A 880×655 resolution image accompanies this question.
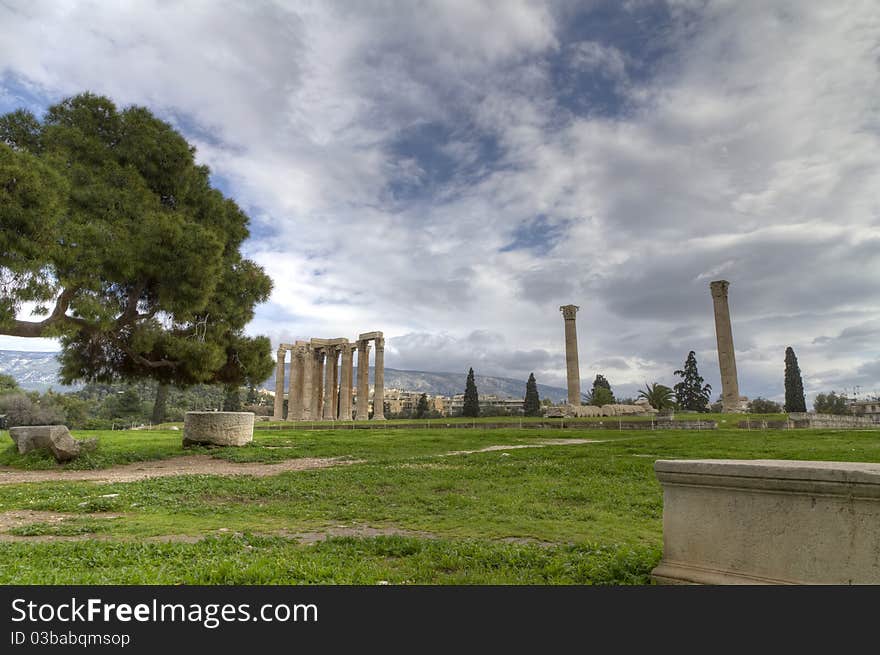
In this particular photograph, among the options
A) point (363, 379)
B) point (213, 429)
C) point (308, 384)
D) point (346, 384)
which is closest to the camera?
point (213, 429)

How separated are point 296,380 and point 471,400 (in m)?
26.4

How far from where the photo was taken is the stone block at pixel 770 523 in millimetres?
3682

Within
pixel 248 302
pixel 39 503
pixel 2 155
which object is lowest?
pixel 39 503

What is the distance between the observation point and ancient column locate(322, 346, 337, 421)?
215 ft

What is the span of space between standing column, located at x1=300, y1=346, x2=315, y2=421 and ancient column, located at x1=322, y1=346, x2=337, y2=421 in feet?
7.05

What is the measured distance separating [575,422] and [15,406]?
41720mm

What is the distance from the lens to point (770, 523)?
4.00 m

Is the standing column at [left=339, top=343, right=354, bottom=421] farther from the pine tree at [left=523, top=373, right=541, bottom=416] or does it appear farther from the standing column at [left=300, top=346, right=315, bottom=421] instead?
the pine tree at [left=523, top=373, right=541, bottom=416]

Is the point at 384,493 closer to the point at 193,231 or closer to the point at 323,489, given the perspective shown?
the point at 323,489

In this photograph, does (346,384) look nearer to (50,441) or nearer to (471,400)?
(471,400)

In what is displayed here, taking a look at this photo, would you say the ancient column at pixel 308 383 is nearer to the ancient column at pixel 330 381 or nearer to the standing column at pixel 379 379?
the ancient column at pixel 330 381

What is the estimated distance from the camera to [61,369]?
19016mm

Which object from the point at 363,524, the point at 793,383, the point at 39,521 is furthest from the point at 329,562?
the point at 793,383
